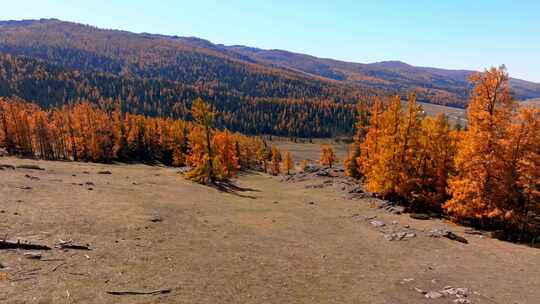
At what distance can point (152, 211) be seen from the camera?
34.1m

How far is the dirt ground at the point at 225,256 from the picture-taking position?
16328 mm

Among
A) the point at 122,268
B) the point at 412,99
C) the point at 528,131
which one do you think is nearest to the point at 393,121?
the point at 412,99

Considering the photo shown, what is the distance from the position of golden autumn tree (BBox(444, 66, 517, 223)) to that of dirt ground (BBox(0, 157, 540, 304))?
160 inches

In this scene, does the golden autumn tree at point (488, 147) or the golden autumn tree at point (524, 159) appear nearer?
the golden autumn tree at point (524, 159)

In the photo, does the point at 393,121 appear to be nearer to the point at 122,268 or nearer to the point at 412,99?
the point at 412,99

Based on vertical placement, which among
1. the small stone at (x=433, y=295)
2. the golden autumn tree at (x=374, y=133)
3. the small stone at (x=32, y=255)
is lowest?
the small stone at (x=433, y=295)

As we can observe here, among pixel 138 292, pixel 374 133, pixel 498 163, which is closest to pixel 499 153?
pixel 498 163

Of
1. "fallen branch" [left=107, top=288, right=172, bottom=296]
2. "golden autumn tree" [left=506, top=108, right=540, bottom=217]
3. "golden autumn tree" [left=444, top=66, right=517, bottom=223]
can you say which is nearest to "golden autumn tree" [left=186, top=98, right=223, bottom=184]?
"golden autumn tree" [left=444, top=66, right=517, bottom=223]

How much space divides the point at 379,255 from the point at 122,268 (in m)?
19.1

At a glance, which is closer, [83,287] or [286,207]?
[83,287]

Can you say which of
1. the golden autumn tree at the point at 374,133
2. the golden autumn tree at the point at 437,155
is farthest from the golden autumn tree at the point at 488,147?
the golden autumn tree at the point at 374,133

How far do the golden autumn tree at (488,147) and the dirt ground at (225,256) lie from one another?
4070 mm

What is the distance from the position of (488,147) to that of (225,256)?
1137 inches

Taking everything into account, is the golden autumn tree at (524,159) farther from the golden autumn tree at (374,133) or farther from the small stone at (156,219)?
the small stone at (156,219)
